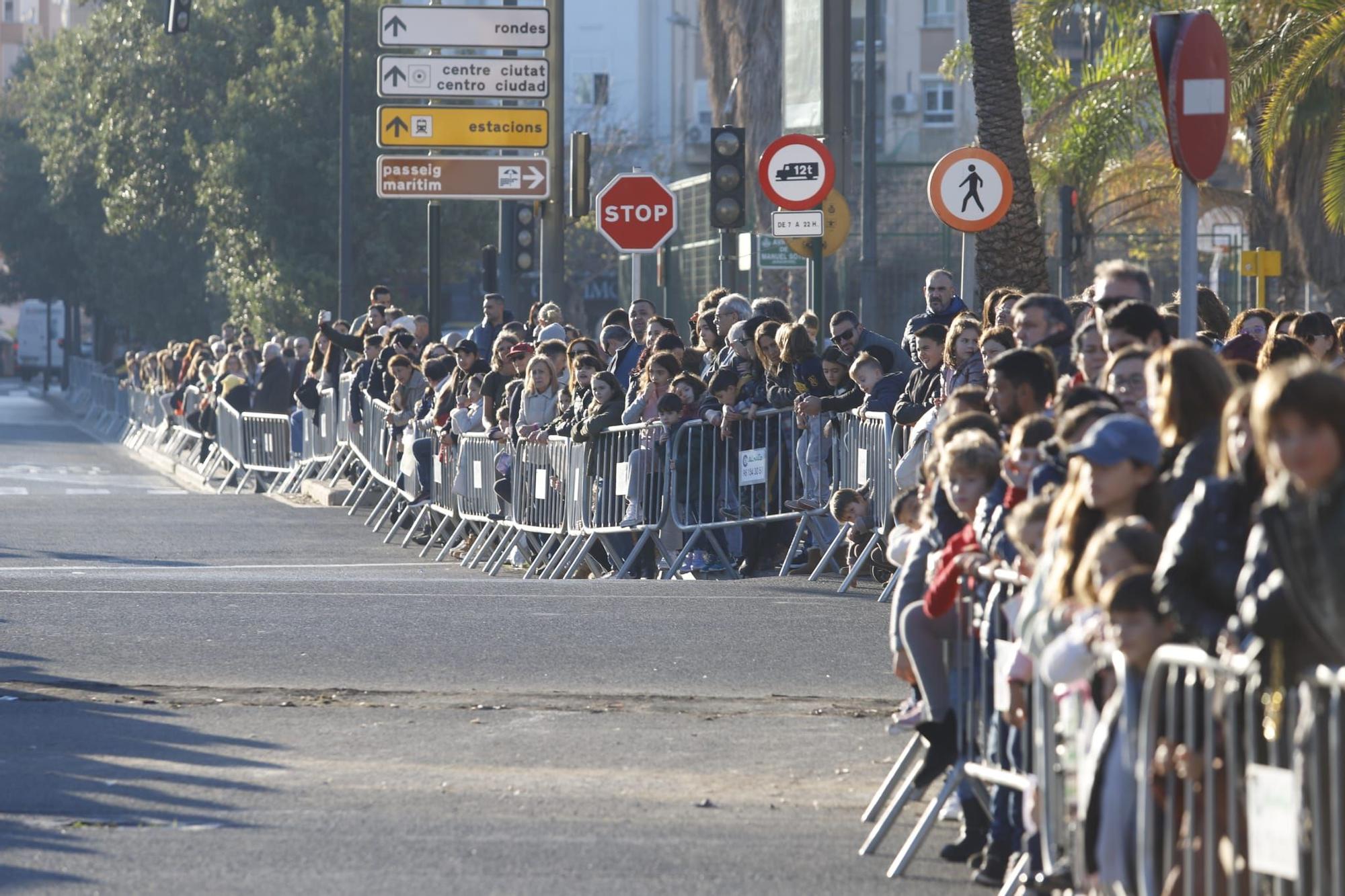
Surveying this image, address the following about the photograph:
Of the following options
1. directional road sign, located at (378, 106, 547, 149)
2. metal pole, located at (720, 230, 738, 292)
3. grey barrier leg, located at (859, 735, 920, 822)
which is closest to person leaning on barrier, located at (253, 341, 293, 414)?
directional road sign, located at (378, 106, 547, 149)

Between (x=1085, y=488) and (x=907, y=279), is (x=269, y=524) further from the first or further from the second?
(x=1085, y=488)

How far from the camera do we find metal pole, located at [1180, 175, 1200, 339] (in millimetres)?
9281

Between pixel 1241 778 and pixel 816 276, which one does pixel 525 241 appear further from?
pixel 1241 778

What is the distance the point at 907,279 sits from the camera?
30609mm

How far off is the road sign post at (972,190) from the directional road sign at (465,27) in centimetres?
903

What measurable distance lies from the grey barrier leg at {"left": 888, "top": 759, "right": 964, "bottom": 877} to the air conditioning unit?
61646 millimetres

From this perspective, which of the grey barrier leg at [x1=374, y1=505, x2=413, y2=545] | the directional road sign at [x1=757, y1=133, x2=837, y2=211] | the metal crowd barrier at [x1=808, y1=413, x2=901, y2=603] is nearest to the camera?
the metal crowd barrier at [x1=808, y1=413, x2=901, y2=603]

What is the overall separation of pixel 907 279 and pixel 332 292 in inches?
724

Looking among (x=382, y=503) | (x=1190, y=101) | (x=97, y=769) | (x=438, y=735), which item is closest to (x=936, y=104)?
(x=382, y=503)

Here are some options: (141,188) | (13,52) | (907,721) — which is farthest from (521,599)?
(13,52)

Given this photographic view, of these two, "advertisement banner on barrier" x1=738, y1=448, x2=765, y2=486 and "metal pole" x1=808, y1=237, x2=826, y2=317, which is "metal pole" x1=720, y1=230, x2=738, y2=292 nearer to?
"metal pole" x1=808, y1=237, x2=826, y2=317

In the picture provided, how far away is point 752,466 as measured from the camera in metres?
15.2

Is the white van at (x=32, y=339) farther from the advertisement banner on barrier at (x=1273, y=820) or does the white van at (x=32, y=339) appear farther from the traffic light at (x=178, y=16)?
the advertisement banner on barrier at (x=1273, y=820)

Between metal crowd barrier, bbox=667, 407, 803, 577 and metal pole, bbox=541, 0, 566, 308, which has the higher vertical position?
metal pole, bbox=541, 0, 566, 308
